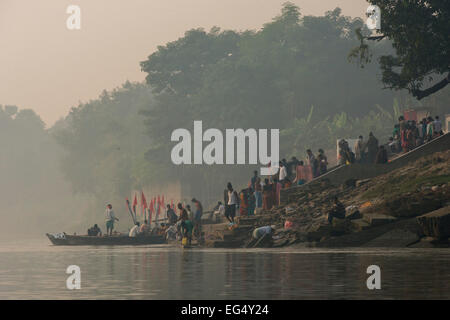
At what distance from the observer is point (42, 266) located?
2481 cm

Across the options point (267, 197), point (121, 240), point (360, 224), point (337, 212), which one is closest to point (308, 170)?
point (267, 197)

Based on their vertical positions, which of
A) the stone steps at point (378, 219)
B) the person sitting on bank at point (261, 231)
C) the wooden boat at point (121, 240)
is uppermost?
the stone steps at point (378, 219)

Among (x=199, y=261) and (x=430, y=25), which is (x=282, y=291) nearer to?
(x=199, y=261)

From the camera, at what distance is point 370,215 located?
28844mm

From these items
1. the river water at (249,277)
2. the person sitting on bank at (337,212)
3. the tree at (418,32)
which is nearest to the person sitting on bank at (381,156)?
the tree at (418,32)

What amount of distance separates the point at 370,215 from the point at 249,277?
11604mm

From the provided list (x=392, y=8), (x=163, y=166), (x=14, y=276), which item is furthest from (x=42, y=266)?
(x=163, y=166)

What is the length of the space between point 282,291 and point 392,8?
882 inches

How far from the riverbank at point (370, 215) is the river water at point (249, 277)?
2006 millimetres

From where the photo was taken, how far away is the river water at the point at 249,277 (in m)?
14.9

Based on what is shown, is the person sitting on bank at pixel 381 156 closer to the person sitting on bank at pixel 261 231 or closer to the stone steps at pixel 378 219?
the person sitting on bank at pixel 261 231

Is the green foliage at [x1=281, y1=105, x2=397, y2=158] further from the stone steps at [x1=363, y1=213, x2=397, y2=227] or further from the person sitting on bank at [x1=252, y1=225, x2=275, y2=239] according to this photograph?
the stone steps at [x1=363, y1=213, x2=397, y2=227]

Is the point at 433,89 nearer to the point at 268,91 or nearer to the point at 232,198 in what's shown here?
the point at 232,198

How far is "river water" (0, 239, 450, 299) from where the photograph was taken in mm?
14867
